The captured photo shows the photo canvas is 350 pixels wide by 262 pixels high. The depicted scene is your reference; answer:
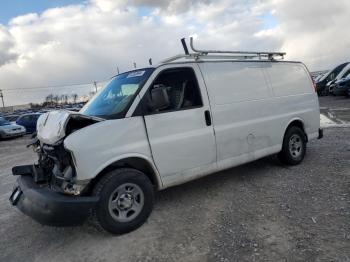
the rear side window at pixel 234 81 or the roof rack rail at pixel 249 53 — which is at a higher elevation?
the roof rack rail at pixel 249 53

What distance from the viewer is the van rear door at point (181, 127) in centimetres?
466

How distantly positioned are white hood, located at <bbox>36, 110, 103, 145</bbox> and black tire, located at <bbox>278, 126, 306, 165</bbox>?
3.71 m

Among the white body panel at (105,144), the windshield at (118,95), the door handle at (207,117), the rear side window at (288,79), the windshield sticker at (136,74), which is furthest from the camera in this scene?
the rear side window at (288,79)

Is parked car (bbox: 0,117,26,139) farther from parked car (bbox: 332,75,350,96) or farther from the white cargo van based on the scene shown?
parked car (bbox: 332,75,350,96)

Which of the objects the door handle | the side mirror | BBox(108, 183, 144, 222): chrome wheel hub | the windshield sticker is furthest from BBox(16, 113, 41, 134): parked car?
BBox(108, 183, 144, 222): chrome wheel hub

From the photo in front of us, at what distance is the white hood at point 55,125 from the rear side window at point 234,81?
1.89 m

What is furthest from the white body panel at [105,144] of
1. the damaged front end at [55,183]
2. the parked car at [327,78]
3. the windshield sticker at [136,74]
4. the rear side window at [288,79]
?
the parked car at [327,78]

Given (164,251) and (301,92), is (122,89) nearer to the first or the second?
(164,251)

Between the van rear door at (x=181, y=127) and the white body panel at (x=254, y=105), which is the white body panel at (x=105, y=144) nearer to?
the van rear door at (x=181, y=127)

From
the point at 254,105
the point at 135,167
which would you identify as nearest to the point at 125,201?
the point at 135,167

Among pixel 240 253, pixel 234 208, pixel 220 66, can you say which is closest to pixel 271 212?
pixel 234 208

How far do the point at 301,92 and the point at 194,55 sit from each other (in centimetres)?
269

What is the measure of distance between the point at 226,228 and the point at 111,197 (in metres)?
Answer: 1.43

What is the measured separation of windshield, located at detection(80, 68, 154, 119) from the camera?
15.1 feet
